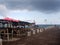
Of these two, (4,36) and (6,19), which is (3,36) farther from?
(6,19)

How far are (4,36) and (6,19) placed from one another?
36.9 ft

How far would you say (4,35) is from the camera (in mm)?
25188

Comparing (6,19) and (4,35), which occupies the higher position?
(6,19)

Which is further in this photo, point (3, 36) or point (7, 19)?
point (7, 19)

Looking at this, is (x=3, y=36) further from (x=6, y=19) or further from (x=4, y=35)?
(x=6, y=19)

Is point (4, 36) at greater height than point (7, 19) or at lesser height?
lesser

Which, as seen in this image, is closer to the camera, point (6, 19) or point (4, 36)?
point (4, 36)

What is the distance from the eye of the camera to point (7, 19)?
35.8m

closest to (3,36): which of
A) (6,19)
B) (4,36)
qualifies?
(4,36)

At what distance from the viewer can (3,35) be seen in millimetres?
25719

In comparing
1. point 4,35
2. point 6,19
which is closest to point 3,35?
point 4,35

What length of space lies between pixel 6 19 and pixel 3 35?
10508mm

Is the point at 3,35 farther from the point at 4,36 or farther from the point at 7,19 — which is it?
the point at 7,19

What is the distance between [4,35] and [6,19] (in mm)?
11032
